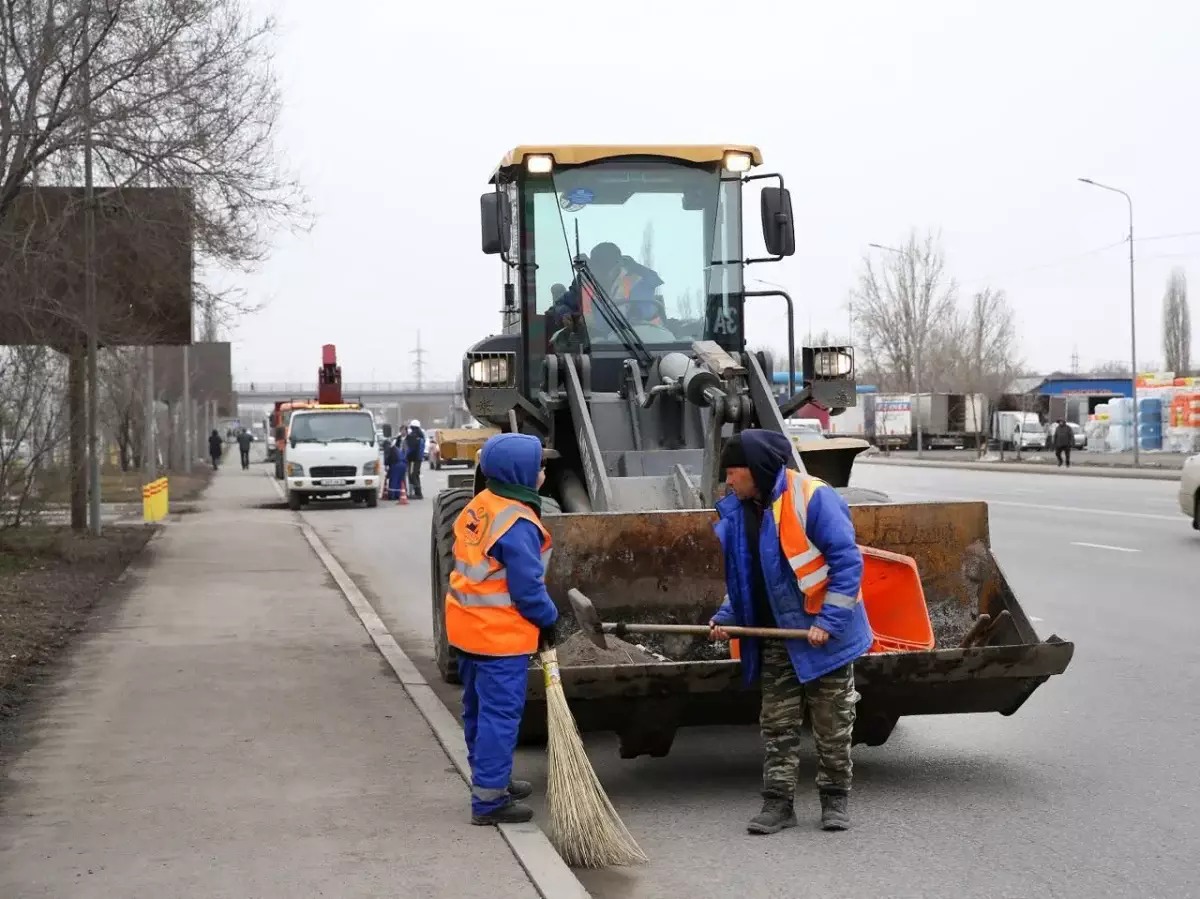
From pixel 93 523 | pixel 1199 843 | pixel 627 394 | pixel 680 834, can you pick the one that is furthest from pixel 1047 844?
pixel 93 523

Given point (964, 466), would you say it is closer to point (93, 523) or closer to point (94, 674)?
point (93, 523)

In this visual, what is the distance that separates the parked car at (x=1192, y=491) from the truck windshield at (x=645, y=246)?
10069mm

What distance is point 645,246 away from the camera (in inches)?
416

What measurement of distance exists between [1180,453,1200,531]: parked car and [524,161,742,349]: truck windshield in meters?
10.1

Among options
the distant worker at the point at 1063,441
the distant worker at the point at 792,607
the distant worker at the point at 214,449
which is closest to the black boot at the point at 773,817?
the distant worker at the point at 792,607

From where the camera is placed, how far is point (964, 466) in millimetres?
51812

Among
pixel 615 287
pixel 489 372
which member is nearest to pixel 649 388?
pixel 615 287

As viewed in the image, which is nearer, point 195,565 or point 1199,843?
point 1199,843

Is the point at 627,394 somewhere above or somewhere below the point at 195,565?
above

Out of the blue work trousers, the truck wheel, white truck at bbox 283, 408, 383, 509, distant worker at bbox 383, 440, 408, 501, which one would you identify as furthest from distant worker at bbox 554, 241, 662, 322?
distant worker at bbox 383, 440, 408, 501

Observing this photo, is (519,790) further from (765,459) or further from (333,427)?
(333,427)

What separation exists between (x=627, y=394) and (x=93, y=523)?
15019mm

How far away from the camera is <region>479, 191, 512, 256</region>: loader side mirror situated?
400 inches

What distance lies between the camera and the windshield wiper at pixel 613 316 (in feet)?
34.0
